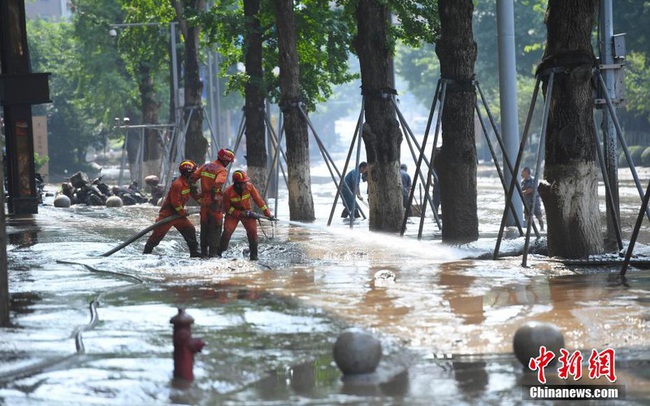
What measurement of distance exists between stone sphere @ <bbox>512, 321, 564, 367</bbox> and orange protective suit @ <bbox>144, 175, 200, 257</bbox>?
394 inches

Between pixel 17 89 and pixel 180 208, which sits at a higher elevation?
pixel 17 89

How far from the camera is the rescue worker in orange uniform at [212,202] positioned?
1823 cm

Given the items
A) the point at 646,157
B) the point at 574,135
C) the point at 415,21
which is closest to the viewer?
the point at 574,135

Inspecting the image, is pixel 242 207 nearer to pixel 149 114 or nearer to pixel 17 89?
pixel 17 89

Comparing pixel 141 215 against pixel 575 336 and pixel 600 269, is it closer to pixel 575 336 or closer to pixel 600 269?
pixel 600 269

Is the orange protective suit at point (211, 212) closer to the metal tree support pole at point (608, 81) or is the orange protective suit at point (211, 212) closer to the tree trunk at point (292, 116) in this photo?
the metal tree support pole at point (608, 81)

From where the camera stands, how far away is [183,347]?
8.55 metres

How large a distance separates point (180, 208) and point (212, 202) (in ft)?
1.67

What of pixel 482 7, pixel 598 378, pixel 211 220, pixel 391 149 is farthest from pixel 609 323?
pixel 482 7

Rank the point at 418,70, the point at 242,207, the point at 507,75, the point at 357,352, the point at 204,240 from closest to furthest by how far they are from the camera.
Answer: the point at 357,352
the point at 242,207
the point at 204,240
the point at 507,75
the point at 418,70

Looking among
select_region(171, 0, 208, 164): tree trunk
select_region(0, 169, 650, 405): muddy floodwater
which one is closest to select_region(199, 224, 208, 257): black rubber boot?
select_region(0, 169, 650, 405): muddy floodwater

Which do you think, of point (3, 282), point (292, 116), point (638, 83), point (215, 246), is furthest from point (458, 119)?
point (638, 83)

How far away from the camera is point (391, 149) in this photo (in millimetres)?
23109

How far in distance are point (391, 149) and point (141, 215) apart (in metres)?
10.1
